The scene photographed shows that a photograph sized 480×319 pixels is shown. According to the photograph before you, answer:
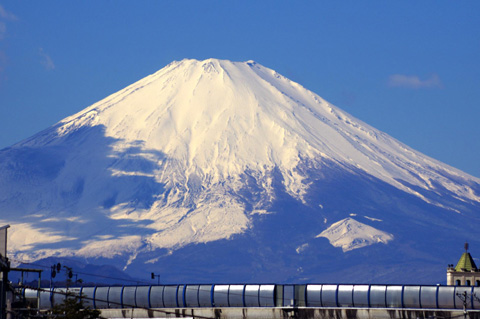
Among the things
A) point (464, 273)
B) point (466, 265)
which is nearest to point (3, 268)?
point (464, 273)

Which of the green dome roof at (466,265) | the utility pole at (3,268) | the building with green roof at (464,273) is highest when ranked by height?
the green dome roof at (466,265)

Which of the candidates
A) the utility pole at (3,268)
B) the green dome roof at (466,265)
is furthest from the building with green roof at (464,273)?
the utility pole at (3,268)

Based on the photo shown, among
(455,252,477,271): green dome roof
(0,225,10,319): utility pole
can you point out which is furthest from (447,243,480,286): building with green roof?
(0,225,10,319): utility pole

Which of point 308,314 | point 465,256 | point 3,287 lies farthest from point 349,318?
point 465,256

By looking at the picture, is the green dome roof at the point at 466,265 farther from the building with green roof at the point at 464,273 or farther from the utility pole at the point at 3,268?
the utility pole at the point at 3,268

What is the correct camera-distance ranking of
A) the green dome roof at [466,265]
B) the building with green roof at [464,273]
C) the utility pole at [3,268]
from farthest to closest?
the green dome roof at [466,265] → the building with green roof at [464,273] → the utility pole at [3,268]

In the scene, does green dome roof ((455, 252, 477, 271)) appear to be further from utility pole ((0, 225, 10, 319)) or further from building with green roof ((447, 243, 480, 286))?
utility pole ((0, 225, 10, 319))

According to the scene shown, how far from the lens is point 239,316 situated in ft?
295

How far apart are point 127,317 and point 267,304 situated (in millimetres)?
11664

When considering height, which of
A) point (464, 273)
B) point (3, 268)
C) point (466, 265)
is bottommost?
point (3, 268)

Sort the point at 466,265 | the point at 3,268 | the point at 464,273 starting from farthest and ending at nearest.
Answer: the point at 466,265, the point at 464,273, the point at 3,268

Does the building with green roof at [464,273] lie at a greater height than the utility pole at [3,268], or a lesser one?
greater

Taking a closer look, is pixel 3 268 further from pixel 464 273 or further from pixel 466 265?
pixel 466 265

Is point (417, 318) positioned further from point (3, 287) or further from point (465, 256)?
point (465, 256)
